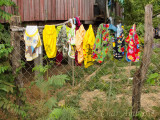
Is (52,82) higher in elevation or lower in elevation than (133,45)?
lower

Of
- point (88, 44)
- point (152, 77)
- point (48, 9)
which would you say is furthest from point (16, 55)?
point (48, 9)

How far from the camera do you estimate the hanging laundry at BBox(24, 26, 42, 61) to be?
10.7 feet

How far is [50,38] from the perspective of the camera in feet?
11.8

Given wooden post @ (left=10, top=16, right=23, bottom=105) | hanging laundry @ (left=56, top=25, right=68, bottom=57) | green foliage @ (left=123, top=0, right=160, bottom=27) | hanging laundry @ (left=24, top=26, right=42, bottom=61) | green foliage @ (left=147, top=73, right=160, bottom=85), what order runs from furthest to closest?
green foliage @ (left=123, top=0, right=160, bottom=27), hanging laundry @ (left=56, top=25, right=68, bottom=57), hanging laundry @ (left=24, top=26, right=42, bottom=61), wooden post @ (left=10, top=16, right=23, bottom=105), green foliage @ (left=147, top=73, right=160, bottom=85)

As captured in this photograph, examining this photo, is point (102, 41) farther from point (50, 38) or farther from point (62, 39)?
point (50, 38)

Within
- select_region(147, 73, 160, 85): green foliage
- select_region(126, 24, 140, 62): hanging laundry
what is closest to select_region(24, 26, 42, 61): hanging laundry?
select_region(126, 24, 140, 62): hanging laundry

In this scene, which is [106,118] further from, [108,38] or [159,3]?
[159,3]

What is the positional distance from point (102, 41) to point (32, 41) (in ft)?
3.93

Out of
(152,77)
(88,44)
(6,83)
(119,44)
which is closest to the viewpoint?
(152,77)

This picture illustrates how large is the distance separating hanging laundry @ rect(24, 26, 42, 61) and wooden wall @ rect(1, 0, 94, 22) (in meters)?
1.98

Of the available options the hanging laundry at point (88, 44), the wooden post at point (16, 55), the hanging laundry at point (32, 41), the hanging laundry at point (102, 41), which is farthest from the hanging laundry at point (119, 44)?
the wooden post at point (16, 55)

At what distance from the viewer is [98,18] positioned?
9523mm

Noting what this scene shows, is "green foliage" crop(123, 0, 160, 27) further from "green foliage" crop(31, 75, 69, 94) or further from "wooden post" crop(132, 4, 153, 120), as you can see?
"green foliage" crop(31, 75, 69, 94)

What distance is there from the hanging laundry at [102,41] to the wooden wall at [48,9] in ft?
6.42
